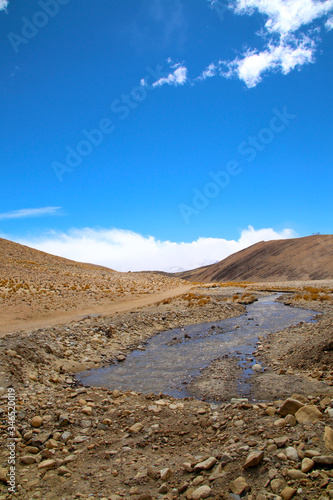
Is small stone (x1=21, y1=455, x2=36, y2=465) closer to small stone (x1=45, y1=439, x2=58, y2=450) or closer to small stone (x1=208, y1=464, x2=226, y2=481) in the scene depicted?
small stone (x1=45, y1=439, x2=58, y2=450)

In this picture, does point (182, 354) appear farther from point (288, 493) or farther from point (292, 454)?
point (288, 493)

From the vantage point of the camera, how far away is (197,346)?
1504 cm

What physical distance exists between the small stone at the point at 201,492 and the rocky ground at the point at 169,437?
0.01 meters

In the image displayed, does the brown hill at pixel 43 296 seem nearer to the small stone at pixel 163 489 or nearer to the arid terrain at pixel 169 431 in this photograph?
the arid terrain at pixel 169 431

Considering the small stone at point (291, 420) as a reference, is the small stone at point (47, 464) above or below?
below

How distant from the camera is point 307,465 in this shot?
13.7 ft

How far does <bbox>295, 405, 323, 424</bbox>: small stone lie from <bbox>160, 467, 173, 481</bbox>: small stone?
95.8 inches

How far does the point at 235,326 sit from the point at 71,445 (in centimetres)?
1450

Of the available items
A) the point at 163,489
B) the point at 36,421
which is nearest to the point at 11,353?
the point at 36,421

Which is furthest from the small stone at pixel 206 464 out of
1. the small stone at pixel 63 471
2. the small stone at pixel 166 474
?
the small stone at pixel 63 471

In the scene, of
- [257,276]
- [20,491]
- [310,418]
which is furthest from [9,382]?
[257,276]

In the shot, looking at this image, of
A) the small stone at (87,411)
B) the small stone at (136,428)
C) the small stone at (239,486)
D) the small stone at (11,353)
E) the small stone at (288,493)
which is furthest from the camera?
the small stone at (11,353)

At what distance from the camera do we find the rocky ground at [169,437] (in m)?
4.41

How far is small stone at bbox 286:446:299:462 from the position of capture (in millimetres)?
4430
